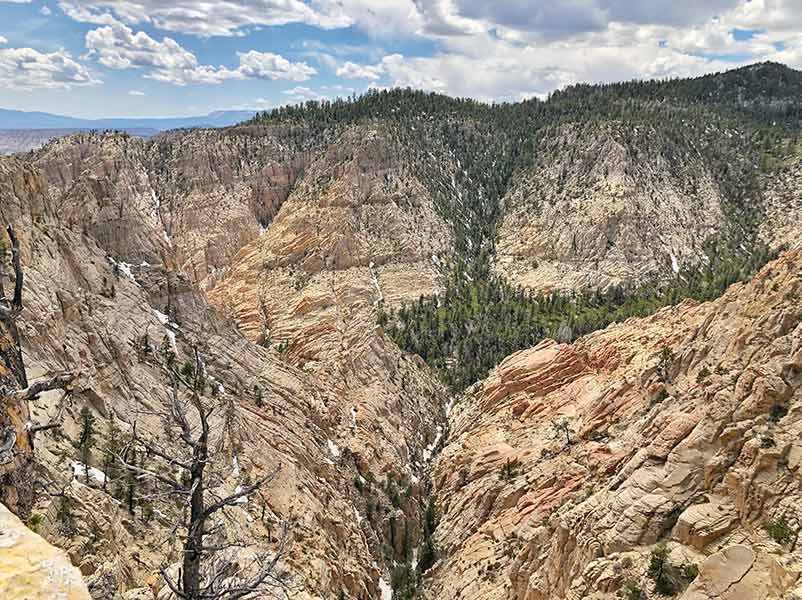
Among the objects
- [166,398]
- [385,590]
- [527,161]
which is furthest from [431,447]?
[527,161]

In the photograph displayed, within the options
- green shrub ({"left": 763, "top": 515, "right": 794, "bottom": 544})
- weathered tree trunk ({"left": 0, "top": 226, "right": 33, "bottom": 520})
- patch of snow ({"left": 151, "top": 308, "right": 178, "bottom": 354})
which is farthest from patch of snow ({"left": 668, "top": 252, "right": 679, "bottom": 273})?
weathered tree trunk ({"left": 0, "top": 226, "right": 33, "bottom": 520})

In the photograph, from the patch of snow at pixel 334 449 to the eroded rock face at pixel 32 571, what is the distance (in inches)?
1422

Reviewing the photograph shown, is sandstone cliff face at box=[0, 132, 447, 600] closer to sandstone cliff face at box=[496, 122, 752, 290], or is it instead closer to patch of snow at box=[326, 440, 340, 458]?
patch of snow at box=[326, 440, 340, 458]

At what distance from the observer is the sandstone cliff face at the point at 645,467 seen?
1806cm

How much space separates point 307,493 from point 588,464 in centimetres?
1533

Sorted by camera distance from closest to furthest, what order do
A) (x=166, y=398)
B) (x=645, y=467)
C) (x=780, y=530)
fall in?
(x=780, y=530)
(x=645, y=467)
(x=166, y=398)

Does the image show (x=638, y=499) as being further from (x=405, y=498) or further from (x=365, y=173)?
(x=365, y=173)

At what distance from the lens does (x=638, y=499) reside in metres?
22.4

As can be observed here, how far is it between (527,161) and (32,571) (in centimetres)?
11676

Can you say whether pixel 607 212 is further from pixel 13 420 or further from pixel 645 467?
pixel 13 420

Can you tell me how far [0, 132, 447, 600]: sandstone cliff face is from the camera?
1859 cm

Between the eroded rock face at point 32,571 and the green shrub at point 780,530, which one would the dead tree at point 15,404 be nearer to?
the eroded rock face at point 32,571

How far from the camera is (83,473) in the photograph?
19.9 m

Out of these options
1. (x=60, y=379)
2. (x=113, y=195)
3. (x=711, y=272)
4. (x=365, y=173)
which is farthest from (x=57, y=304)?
(x=711, y=272)
